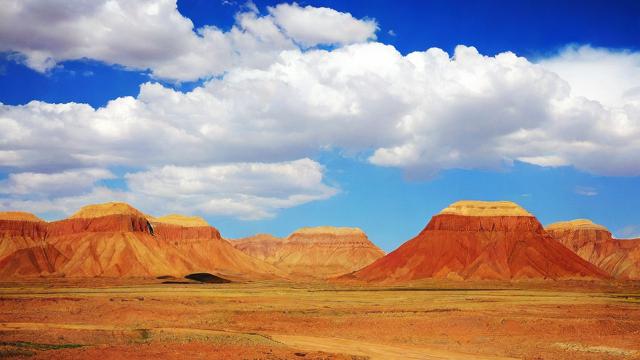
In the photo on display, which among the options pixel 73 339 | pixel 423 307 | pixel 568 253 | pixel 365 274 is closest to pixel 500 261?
pixel 568 253

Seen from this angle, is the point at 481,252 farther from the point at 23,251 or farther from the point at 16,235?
the point at 16,235

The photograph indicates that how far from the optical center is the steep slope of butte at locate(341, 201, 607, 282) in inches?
5960

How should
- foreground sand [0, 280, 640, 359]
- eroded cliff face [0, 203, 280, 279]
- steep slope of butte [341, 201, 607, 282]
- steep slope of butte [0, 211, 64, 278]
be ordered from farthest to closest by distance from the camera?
1. eroded cliff face [0, 203, 280, 279]
2. steep slope of butte [0, 211, 64, 278]
3. steep slope of butte [341, 201, 607, 282]
4. foreground sand [0, 280, 640, 359]

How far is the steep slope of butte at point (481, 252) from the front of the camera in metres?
151

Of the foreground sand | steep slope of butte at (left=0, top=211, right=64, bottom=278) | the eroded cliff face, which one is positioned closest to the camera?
the foreground sand

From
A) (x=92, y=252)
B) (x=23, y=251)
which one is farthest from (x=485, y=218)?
(x=23, y=251)

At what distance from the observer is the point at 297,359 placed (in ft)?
100

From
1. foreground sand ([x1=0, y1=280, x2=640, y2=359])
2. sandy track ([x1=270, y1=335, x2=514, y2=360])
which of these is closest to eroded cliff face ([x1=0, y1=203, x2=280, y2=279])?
foreground sand ([x1=0, y1=280, x2=640, y2=359])

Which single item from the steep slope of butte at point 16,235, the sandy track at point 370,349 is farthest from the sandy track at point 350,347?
the steep slope of butte at point 16,235

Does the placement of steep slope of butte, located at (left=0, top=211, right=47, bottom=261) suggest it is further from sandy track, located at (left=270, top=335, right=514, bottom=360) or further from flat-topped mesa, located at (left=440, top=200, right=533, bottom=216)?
sandy track, located at (left=270, top=335, right=514, bottom=360)

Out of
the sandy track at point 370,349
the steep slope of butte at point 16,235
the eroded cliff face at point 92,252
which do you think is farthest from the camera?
the steep slope of butte at point 16,235

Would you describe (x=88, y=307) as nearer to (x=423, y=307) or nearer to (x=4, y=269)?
(x=423, y=307)

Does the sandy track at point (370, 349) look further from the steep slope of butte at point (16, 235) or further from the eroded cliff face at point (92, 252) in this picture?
the steep slope of butte at point (16, 235)

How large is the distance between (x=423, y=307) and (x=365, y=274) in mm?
99951
